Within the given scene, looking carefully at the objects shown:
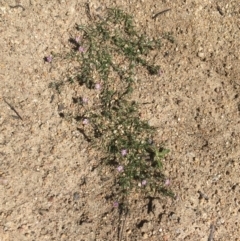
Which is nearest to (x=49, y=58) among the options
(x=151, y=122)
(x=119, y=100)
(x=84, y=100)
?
(x=84, y=100)

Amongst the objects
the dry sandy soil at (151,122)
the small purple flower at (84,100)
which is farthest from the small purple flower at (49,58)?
the small purple flower at (84,100)

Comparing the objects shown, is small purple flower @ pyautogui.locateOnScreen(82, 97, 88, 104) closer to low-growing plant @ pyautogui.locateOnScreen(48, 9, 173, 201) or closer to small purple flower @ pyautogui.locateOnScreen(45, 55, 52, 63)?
low-growing plant @ pyautogui.locateOnScreen(48, 9, 173, 201)

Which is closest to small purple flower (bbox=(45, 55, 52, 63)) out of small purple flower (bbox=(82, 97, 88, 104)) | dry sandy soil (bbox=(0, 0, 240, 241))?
dry sandy soil (bbox=(0, 0, 240, 241))

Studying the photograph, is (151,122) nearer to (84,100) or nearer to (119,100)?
(119,100)

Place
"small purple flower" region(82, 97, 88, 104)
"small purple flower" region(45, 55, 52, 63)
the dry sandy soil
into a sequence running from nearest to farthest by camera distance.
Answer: the dry sandy soil, "small purple flower" region(82, 97, 88, 104), "small purple flower" region(45, 55, 52, 63)

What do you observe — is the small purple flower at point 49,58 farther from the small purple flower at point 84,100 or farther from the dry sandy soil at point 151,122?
the small purple flower at point 84,100

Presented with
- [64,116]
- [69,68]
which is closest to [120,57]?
[69,68]
